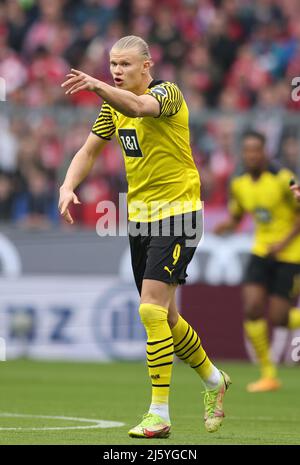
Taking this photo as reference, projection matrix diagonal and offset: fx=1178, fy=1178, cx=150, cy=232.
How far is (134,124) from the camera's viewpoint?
25.4ft

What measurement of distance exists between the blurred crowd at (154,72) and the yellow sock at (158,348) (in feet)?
27.3

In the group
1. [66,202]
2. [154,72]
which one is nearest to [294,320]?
[66,202]

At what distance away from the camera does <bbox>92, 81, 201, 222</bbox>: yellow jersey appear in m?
7.72

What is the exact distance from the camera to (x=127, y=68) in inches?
297

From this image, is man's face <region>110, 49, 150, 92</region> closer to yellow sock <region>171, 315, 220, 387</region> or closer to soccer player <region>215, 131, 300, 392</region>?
yellow sock <region>171, 315, 220, 387</region>

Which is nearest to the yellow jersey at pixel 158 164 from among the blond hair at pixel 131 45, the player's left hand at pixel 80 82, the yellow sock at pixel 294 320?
the blond hair at pixel 131 45

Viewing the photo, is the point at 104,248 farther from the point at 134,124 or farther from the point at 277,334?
the point at 134,124

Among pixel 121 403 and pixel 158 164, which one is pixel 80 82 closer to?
pixel 158 164

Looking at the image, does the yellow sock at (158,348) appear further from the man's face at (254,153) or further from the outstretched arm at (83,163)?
the man's face at (254,153)

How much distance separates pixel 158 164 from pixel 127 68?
670mm

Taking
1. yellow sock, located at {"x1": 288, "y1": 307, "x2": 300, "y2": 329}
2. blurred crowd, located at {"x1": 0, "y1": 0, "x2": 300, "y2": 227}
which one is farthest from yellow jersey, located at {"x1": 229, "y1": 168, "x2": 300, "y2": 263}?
blurred crowd, located at {"x1": 0, "y1": 0, "x2": 300, "y2": 227}

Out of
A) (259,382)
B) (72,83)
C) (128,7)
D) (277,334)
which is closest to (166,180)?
(72,83)

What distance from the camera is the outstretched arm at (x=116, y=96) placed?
6781 millimetres

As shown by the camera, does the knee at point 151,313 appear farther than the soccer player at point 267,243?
No
